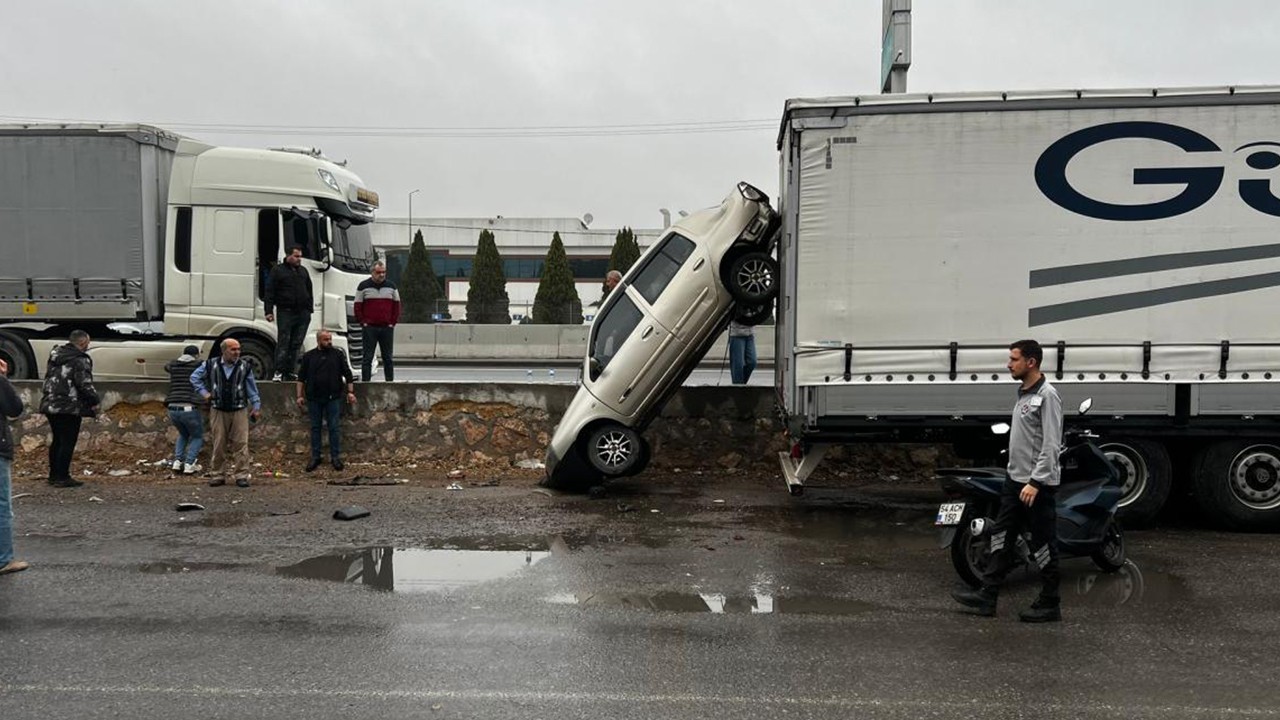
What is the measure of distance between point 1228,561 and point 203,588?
7.18 m

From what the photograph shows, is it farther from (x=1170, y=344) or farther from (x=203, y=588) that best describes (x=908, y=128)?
(x=203, y=588)

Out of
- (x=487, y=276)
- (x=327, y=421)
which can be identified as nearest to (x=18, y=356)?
(x=327, y=421)

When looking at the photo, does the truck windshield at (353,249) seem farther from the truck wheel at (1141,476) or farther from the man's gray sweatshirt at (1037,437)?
the man's gray sweatshirt at (1037,437)

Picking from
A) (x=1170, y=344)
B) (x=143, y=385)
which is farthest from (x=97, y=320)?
(x=1170, y=344)

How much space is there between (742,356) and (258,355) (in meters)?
6.30

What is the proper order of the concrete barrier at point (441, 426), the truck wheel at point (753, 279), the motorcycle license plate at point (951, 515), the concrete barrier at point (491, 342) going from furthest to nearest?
1. the concrete barrier at point (491, 342)
2. the concrete barrier at point (441, 426)
3. the truck wheel at point (753, 279)
4. the motorcycle license plate at point (951, 515)

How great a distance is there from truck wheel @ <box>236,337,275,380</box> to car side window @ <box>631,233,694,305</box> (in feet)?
19.1

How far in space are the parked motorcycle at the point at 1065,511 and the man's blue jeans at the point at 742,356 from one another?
558 centimetres

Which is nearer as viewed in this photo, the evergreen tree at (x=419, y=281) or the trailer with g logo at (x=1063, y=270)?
the trailer with g logo at (x=1063, y=270)

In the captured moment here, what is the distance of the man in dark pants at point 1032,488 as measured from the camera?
585 centimetres

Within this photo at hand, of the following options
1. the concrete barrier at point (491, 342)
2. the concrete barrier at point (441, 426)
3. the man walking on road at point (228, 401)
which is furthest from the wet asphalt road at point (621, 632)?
the concrete barrier at point (491, 342)

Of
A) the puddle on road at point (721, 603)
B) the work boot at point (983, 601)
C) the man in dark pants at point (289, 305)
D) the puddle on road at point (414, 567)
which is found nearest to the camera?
the work boot at point (983, 601)

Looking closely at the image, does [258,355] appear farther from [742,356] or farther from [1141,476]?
[1141,476]

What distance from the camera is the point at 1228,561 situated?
23.8 ft
